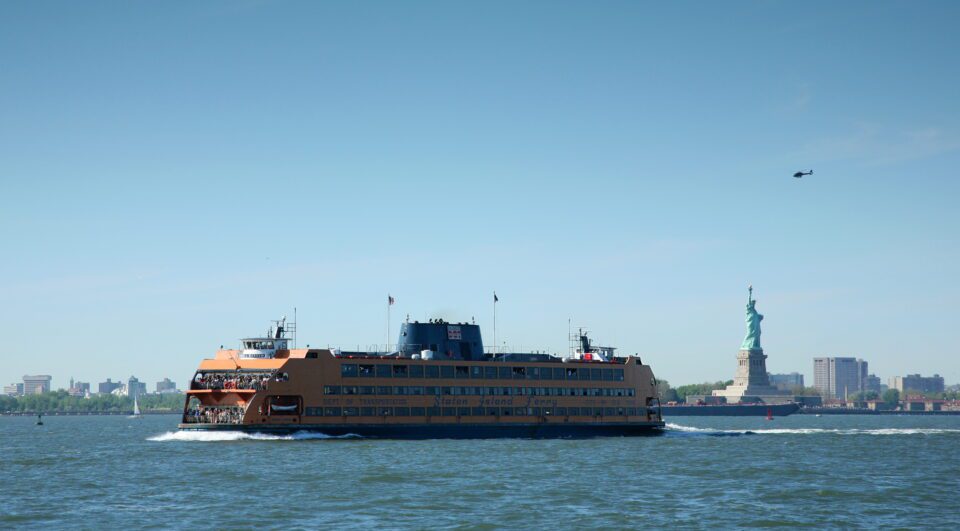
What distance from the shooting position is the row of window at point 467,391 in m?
85.2

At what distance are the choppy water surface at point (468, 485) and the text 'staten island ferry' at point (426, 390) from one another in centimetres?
199

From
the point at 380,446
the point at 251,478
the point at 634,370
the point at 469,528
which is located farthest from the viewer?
the point at 634,370

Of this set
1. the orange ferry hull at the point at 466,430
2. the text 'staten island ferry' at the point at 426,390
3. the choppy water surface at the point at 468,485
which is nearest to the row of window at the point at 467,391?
the text 'staten island ferry' at the point at 426,390

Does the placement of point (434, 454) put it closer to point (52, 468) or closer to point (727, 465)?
point (727, 465)

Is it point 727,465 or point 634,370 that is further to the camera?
point 634,370

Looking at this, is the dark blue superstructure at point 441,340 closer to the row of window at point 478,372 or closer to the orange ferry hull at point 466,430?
the row of window at point 478,372

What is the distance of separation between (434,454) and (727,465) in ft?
59.3

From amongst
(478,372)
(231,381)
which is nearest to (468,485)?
(231,381)

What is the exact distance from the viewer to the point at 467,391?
299 ft

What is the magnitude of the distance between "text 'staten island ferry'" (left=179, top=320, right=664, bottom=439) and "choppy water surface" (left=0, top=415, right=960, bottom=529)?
199cm

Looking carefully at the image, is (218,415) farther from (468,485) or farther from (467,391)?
(468,485)

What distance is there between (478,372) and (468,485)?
122ft

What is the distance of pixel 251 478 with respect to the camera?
56969 mm

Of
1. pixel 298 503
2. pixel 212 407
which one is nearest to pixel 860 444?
pixel 212 407
